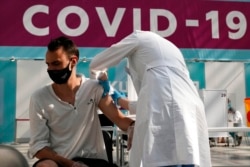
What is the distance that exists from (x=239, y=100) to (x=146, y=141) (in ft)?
28.5

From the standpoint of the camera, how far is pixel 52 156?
4.89ft

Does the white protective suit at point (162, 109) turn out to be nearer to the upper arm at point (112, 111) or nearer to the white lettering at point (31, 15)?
the upper arm at point (112, 111)

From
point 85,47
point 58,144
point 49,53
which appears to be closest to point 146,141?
point 58,144

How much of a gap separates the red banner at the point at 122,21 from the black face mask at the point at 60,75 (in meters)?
0.87

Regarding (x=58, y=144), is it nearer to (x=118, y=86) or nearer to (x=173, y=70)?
(x=173, y=70)

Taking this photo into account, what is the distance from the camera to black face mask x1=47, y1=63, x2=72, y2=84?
1538 mm

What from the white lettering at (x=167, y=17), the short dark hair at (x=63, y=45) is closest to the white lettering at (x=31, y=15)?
the white lettering at (x=167, y=17)

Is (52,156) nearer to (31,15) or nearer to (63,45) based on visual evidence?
(63,45)

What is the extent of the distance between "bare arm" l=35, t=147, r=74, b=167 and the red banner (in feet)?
3.37

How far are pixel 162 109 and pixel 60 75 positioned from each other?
45 centimetres

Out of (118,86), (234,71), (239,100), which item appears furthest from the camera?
(239,100)

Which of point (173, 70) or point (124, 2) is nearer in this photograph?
point (173, 70)

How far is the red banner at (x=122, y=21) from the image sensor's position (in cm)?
235

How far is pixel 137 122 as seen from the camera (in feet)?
4.87
